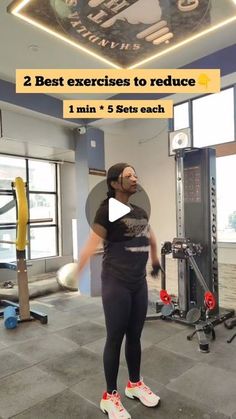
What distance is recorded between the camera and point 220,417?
1938mm

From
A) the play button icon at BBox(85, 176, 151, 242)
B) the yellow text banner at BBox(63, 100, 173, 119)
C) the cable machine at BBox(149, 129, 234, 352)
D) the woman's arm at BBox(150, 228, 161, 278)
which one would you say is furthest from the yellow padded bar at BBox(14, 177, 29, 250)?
the woman's arm at BBox(150, 228, 161, 278)

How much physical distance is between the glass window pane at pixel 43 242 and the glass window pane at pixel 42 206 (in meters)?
0.25

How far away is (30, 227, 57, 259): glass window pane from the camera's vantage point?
6437mm

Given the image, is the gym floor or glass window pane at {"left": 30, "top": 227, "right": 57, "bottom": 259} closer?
the gym floor

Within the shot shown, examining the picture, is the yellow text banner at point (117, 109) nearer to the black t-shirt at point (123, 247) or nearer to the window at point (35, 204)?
the window at point (35, 204)

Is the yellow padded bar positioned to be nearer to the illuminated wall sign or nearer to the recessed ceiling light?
the recessed ceiling light

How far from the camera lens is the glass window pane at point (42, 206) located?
6442mm

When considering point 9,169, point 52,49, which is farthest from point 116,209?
point 9,169

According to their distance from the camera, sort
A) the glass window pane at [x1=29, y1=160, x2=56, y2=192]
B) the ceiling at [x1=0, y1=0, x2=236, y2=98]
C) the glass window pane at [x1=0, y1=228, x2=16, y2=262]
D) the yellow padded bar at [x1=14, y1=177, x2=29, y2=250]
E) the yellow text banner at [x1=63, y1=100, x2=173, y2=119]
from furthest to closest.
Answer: the glass window pane at [x1=29, y1=160, x2=56, y2=192], the glass window pane at [x1=0, y1=228, x2=16, y2=262], the yellow text banner at [x1=63, y1=100, x2=173, y2=119], the yellow padded bar at [x1=14, y1=177, x2=29, y2=250], the ceiling at [x1=0, y1=0, x2=236, y2=98]

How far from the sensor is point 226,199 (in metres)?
4.47

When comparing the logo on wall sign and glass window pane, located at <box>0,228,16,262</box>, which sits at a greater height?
the logo on wall sign

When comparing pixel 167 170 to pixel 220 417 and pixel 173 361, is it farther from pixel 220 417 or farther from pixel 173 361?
pixel 220 417

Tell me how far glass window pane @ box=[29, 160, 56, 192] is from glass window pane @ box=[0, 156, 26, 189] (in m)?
0.21

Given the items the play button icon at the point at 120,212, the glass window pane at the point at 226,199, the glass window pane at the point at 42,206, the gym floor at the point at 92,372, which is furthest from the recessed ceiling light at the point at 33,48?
the glass window pane at the point at 42,206
